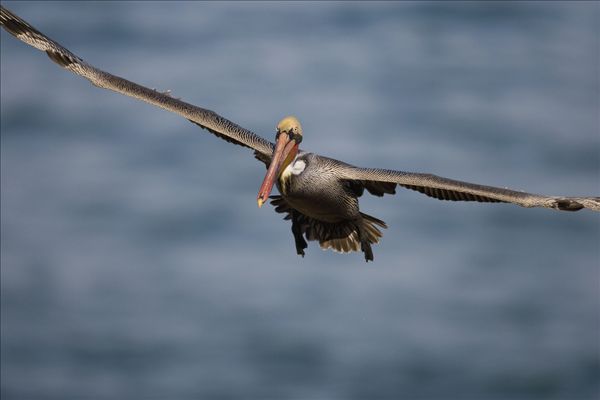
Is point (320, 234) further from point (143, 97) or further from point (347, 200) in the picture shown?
point (143, 97)

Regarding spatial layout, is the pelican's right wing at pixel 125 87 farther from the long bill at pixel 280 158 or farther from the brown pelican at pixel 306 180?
the long bill at pixel 280 158

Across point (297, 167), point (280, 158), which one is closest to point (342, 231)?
point (297, 167)

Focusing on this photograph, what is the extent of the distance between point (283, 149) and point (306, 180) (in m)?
0.37

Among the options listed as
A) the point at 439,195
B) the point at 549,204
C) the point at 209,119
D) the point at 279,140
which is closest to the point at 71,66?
the point at 209,119

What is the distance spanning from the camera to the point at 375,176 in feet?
34.5

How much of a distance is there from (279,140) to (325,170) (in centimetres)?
52

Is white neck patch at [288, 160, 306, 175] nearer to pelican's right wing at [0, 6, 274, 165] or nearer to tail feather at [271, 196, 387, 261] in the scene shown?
pelican's right wing at [0, 6, 274, 165]

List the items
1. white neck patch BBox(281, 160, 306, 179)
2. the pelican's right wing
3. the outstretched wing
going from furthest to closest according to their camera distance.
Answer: the pelican's right wing < white neck patch BBox(281, 160, 306, 179) < the outstretched wing

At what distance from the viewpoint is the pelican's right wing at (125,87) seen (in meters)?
11.1

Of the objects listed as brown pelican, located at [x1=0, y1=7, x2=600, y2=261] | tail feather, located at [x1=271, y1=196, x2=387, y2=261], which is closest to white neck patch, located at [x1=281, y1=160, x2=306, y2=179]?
brown pelican, located at [x1=0, y1=7, x2=600, y2=261]

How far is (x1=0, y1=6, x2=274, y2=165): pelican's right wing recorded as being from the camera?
11.1 meters

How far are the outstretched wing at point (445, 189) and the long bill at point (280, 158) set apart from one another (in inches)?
18.7

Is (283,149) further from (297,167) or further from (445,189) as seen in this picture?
(445,189)

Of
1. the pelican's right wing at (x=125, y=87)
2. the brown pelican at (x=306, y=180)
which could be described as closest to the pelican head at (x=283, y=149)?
the brown pelican at (x=306, y=180)
